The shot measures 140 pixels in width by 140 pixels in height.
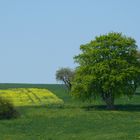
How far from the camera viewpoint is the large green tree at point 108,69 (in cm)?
7088

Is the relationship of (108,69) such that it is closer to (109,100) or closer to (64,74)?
(109,100)

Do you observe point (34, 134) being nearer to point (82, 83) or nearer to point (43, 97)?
point (82, 83)

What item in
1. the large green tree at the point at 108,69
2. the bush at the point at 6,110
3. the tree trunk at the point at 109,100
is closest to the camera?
the bush at the point at 6,110

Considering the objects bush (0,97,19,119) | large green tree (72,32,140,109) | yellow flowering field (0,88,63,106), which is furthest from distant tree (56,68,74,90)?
bush (0,97,19,119)

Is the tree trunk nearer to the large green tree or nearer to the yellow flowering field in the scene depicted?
the large green tree

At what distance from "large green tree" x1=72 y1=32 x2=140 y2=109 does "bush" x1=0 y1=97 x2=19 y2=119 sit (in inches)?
624

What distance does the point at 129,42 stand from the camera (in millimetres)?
73625

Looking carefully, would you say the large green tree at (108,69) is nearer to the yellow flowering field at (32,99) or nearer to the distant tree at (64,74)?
the yellow flowering field at (32,99)

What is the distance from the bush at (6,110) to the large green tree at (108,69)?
624 inches

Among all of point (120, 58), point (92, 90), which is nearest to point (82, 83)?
point (92, 90)

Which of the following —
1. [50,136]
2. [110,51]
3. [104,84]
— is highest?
[110,51]


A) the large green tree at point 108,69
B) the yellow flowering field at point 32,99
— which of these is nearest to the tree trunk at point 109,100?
the large green tree at point 108,69

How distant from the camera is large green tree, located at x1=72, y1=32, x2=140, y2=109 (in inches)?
2790

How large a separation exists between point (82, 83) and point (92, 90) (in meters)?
1.57
